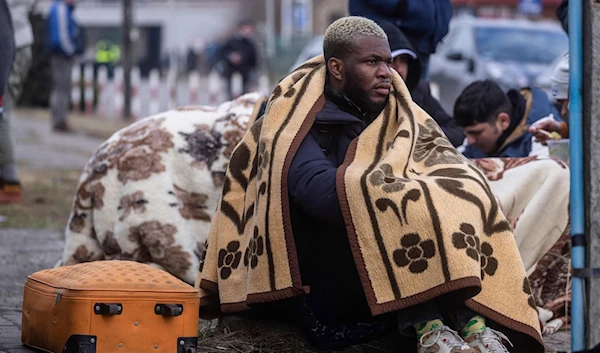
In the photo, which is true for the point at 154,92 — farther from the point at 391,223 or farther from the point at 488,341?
the point at 488,341

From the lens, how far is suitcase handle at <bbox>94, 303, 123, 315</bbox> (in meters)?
3.61

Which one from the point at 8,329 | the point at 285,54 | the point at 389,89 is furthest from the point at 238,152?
the point at 285,54

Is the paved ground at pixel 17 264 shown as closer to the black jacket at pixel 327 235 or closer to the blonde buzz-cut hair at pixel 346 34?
the black jacket at pixel 327 235

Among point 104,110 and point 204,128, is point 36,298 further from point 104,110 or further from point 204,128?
point 104,110

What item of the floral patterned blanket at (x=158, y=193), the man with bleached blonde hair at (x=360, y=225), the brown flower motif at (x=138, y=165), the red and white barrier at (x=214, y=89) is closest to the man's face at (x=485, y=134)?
the floral patterned blanket at (x=158, y=193)

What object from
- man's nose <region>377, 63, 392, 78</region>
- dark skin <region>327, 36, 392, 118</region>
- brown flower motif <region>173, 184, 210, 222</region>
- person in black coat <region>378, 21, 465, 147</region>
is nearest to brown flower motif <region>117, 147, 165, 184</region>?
brown flower motif <region>173, 184, 210, 222</region>

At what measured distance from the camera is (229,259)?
4047 millimetres

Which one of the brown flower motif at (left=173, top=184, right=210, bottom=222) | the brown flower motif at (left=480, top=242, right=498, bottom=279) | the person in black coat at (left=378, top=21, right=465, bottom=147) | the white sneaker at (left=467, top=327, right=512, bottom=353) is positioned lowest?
the brown flower motif at (left=173, top=184, right=210, bottom=222)

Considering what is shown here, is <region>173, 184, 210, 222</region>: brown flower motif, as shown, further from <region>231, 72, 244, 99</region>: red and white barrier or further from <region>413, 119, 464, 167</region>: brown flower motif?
<region>231, 72, 244, 99</region>: red and white barrier

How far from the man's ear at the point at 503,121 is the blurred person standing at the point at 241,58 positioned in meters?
15.0

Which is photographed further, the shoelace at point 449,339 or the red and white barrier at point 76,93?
the red and white barrier at point 76,93

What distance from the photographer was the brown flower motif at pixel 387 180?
3596mm

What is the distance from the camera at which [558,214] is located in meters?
4.84

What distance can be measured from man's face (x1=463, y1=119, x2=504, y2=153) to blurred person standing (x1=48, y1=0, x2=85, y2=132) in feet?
34.1
